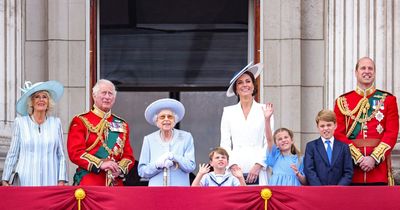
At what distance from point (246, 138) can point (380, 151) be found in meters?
1.35

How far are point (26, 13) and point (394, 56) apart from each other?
14.4ft

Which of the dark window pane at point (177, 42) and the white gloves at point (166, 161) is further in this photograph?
the dark window pane at point (177, 42)

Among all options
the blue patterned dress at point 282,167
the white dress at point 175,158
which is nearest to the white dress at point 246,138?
the blue patterned dress at point 282,167

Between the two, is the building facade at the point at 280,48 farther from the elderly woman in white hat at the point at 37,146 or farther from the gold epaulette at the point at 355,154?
the gold epaulette at the point at 355,154

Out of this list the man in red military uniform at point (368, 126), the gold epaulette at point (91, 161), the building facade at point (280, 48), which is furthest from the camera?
the building facade at point (280, 48)

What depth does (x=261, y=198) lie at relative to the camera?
44.2 feet

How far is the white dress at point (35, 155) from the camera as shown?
14453mm

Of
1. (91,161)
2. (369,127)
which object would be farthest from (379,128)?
(91,161)

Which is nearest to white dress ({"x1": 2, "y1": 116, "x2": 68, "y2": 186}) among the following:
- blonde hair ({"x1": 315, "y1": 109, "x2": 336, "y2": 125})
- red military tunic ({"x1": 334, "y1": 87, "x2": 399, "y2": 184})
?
blonde hair ({"x1": 315, "y1": 109, "x2": 336, "y2": 125})

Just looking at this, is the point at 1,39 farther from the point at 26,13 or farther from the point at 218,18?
the point at 218,18

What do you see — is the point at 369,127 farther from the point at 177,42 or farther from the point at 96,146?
the point at 177,42

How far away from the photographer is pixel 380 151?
14492mm

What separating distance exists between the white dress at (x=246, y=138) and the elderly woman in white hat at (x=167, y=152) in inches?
16.6

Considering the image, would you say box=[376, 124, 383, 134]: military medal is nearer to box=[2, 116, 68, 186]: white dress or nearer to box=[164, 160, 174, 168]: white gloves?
box=[164, 160, 174, 168]: white gloves
